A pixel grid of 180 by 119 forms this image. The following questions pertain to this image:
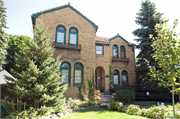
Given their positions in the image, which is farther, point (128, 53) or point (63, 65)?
point (128, 53)

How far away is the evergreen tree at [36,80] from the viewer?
7.57 m

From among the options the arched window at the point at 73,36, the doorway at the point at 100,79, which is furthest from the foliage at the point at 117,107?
the arched window at the point at 73,36

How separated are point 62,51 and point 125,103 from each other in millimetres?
8550

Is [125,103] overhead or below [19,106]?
below

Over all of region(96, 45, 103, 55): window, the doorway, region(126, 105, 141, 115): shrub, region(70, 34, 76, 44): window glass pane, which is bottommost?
region(126, 105, 141, 115): shrub

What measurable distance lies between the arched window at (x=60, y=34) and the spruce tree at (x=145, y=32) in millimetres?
10479

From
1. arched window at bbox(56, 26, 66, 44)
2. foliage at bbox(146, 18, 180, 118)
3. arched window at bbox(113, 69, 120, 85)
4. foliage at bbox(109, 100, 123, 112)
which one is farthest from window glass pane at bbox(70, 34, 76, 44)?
foliage at bbox(146, 18, 180, 118)

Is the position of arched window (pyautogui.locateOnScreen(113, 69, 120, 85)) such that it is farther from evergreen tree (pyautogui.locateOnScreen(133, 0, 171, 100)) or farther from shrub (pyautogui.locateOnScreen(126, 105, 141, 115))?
shrub (pyautogui.locateOnScreen(126, 105, 141, 115))

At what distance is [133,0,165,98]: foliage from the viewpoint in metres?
16.8

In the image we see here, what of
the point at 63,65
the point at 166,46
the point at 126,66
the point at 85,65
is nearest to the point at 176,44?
the point at 166,46

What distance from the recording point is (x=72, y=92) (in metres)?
13.4

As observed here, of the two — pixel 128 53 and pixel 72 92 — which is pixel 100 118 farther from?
pixel 128 53

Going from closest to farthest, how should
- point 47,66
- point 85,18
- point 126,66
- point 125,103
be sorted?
point 47,66, point 125,103, point 85,18, point 126,66

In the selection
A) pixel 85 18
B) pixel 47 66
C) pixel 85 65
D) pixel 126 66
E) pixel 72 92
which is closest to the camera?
pixel 47 66
